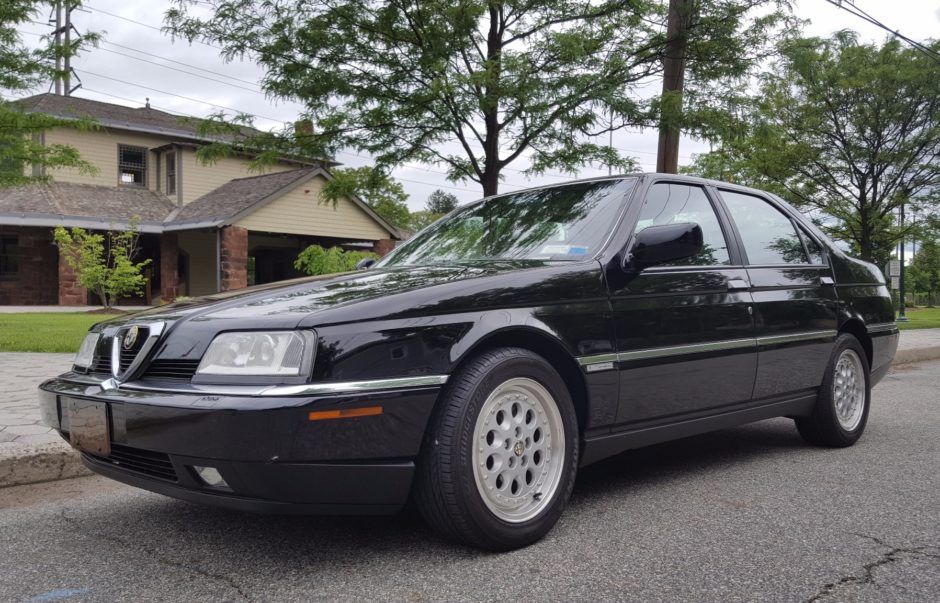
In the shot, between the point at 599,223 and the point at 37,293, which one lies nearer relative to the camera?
the point at 599,223

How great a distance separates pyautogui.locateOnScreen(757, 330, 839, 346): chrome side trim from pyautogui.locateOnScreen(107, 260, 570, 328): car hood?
1374 millimetres

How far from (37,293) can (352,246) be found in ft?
30.3

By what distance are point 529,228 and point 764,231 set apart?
1547mm

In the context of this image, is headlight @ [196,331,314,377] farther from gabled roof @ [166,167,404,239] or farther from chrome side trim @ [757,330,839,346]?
gabled roof @ [166,167,404,239]

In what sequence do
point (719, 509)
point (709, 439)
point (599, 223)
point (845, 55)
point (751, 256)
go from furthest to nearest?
1. point (845, 55)
2. point (709, 439)
3. point (751, 256)
4. point (599, 223)
5. point (719, 509)

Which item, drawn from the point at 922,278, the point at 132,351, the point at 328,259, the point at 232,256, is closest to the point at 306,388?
the point at 132,351

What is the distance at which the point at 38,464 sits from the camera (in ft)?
13.8

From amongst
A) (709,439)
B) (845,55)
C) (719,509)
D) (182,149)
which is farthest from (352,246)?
(719,509)

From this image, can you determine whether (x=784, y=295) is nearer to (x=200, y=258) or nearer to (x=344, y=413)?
(x=344, y=413)

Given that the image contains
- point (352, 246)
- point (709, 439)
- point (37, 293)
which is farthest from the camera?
point (352, 246)

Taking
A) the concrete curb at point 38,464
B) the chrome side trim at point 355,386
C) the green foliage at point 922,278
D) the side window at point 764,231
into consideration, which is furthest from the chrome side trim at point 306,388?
the green foliage at point 922,278

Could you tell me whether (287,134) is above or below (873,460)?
above

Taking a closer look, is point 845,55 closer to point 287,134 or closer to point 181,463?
point 287,134

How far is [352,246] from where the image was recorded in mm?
25734
